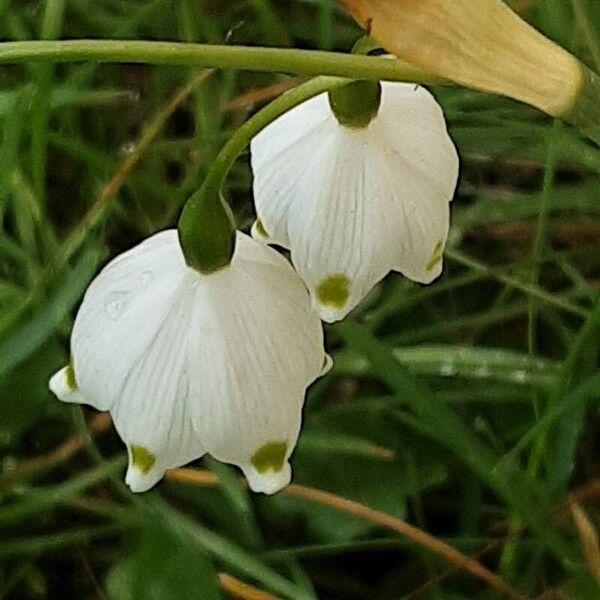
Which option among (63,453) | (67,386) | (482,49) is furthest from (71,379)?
(63,453)

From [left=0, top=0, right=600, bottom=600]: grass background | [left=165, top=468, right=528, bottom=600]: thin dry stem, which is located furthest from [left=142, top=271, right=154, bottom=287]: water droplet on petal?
[left=165, top=468, right=528, bottom=600]: thin dry stem

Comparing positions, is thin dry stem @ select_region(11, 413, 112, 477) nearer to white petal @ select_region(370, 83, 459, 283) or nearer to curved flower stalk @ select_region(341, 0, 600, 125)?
white petal @ select_region(370, 83, 459, 283)

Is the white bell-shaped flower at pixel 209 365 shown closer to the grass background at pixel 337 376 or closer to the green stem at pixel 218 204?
the green stem at pixel 218 204

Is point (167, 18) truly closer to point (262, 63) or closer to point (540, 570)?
point (540, 570)

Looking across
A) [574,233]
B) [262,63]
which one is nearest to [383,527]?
[574,233]

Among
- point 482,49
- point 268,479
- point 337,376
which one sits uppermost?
point 482,49

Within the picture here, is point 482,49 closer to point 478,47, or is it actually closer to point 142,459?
point 478,47
